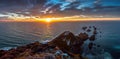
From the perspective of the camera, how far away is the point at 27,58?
33.8 m

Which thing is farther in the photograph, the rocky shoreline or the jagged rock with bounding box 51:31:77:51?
the jagged rock with bounding box 51:31:77:51

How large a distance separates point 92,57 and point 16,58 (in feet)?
108

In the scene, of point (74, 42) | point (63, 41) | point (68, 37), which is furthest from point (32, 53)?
point (74, 42)

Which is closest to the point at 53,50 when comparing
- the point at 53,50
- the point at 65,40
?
the point at 53,50

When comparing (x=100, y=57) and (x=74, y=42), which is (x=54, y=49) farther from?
(x=100, y=57)

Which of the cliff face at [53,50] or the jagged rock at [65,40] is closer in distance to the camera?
the cliff face at [53,50]

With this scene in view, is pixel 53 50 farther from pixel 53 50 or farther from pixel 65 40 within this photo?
pixel 65 40

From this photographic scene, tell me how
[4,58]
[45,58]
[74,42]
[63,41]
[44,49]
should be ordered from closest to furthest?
[45,58]
[4,58]
[44,49]
[63,41]
[74,42]

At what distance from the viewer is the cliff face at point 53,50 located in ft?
119

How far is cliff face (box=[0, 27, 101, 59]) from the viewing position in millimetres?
36281

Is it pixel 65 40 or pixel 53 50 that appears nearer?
pixel 53 50

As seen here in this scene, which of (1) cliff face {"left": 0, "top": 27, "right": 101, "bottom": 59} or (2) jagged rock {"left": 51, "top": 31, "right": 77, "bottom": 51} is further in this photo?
(2) jagged rock {"left": 51, "top": 31, "right": 77, "bottom": 51}

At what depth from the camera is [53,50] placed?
40156 mm

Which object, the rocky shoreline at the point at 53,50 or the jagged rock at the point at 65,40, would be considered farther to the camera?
the jagged rock at the point at 65,40
